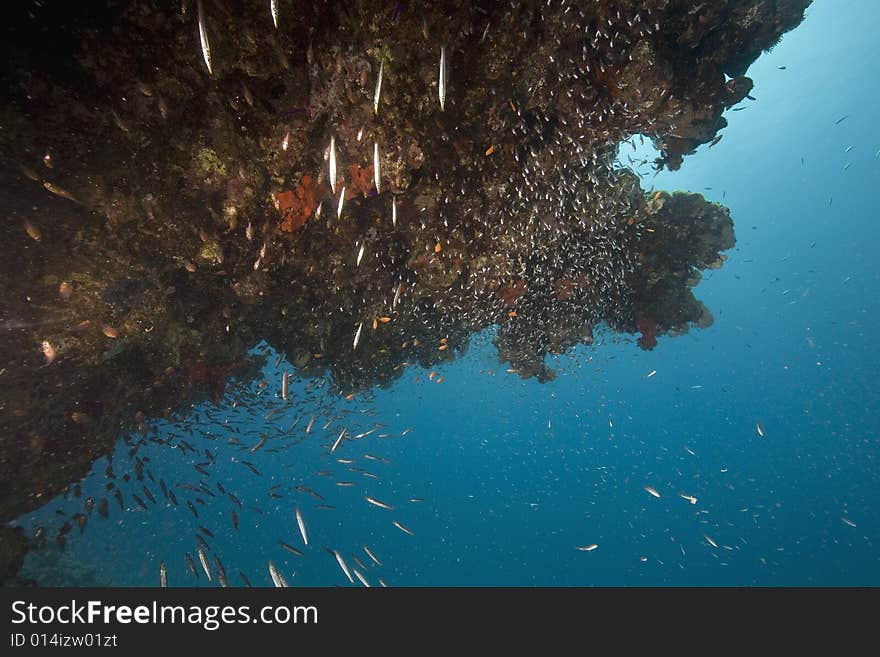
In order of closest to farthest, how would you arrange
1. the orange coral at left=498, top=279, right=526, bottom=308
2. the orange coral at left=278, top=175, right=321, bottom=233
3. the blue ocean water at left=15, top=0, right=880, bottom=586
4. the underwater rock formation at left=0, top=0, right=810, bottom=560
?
the underwater rock formation at left=0, top=0, right=810, bottom=560 → the orange coral at left=278, top=175, right=321, bottom=233 → the orange coral at left=498, top=279, right=526, bottom=308 → the blue ocean water at left=15, top=0, right=880, bottom=586

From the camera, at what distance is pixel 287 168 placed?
20.4 feet

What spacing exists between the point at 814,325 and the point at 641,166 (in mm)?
103068

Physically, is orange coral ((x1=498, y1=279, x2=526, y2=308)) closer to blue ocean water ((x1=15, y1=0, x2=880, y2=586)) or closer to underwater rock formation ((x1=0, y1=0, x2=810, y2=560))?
underwater rock formation ((x1=0, y1=0, x2=810, y2=560))

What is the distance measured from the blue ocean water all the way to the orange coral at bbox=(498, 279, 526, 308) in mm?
30725

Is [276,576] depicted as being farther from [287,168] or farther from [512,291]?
[512,291]

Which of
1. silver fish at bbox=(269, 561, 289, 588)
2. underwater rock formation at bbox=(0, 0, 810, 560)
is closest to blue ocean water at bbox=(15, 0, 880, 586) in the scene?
underwater rock formation at bbox=(0, 0, 810, 560)

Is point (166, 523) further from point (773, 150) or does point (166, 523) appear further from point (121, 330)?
point (773, 150)

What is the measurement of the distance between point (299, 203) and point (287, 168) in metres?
0.57

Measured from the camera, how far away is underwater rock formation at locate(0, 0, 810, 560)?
16.5 feet

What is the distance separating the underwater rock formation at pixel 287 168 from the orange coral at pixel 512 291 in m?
0.16

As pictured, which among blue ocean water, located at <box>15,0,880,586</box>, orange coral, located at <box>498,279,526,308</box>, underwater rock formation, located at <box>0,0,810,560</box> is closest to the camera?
underwater rock formation, located at <box>0,0,810,560</box>

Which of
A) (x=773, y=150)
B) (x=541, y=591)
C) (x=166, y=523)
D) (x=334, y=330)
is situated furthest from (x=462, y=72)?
(x=773, y=150)

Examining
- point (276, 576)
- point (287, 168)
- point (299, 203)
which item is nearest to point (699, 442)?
Answer: point (276, 576)

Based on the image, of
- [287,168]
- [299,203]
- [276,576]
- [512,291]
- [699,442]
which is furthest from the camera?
[699,442]
